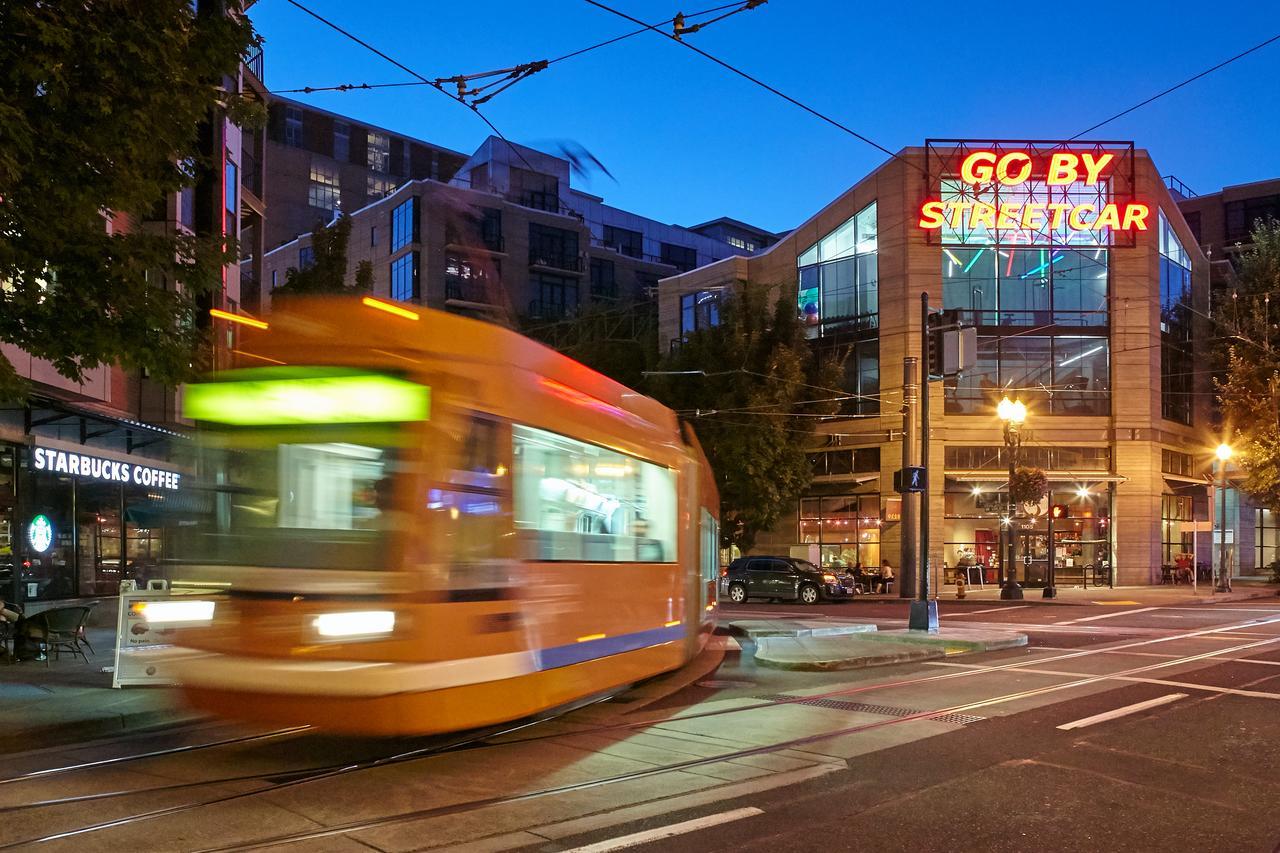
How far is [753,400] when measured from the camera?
36062mm

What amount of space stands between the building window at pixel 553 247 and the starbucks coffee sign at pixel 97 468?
→ 40549 mm

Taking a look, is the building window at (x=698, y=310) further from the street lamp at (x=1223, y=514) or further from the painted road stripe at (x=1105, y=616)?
the painted road stripe at (x=1105, y=616)

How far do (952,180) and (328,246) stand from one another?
25244 mm

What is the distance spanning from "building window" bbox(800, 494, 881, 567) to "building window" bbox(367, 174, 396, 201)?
4306cm

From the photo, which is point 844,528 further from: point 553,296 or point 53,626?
point 53,626

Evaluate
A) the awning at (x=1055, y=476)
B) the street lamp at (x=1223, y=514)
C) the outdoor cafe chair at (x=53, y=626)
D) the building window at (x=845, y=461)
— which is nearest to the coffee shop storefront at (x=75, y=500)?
the outdoor cafe chair at (x=53, y=626)

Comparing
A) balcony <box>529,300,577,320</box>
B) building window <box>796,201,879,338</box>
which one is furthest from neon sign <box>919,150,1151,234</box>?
balcony <box>529,300,577,320</box>

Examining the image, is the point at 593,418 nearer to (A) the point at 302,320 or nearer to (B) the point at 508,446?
(B) the point at 508,446

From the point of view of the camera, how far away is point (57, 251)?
8719 millimetres

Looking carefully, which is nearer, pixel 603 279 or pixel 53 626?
pixel 53 626

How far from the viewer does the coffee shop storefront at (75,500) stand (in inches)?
648

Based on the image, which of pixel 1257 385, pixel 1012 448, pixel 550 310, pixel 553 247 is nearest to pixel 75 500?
pixel 1012 448

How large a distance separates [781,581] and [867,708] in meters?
22.0

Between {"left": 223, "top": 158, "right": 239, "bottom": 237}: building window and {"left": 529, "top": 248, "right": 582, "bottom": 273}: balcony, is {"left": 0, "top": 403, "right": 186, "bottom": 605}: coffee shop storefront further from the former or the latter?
{"left": 529, "top": 248, "right": 582, "bottom": 273}: balcony
